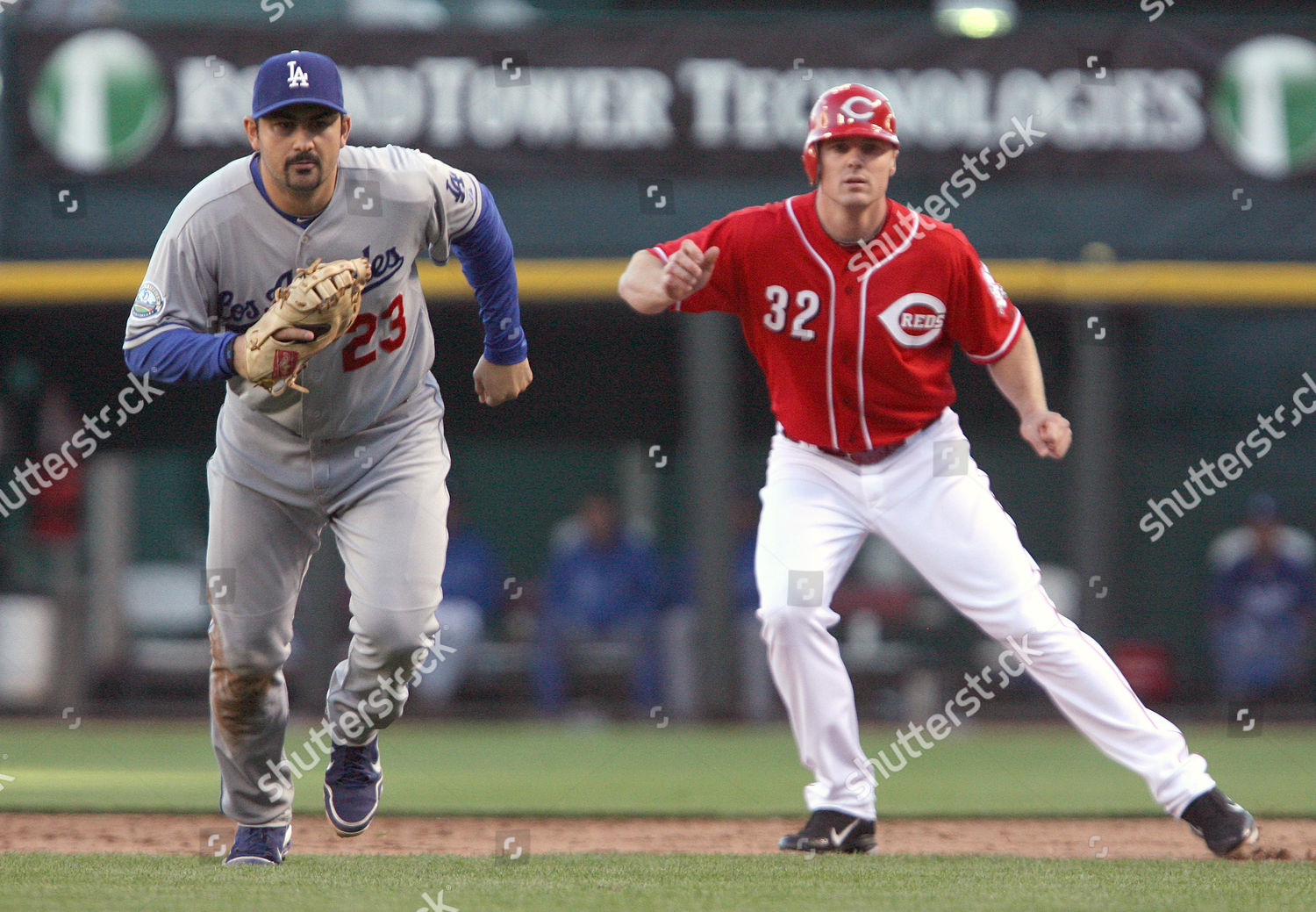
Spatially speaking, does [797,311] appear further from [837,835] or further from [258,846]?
[258,846]

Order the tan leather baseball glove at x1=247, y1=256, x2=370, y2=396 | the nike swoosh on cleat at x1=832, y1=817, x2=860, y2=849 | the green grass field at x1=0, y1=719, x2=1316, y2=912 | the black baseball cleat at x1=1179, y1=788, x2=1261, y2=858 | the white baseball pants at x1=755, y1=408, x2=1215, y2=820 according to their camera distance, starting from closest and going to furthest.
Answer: the green grass field at x1=0, y1=719, x2=1316, y2=912 < the tan leather baseball glove at x1=247, y1=256, x2=370, y2=396 < the black baseball cleat at x1=1179, y1=788, x2=1261, y2=858 < the white baseball pants at x1=755, y1=408, x2=1215, y2=820 < the nike swoosh on cleat at x1=832, y1=817, x2=860, y2=849

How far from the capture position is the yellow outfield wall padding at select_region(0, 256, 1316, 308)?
31.1 ft

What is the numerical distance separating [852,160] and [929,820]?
2367 millimetres

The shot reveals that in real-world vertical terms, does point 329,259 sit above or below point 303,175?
below

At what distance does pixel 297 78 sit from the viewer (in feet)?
12.4

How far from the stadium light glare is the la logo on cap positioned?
6645 millimetres

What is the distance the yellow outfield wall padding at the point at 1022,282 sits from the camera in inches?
373

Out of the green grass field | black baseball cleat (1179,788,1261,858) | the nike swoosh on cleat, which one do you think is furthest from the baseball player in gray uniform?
black baseball cleat (1179,788,1261,858)

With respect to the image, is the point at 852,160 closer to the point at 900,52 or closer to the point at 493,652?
the point at 900,52

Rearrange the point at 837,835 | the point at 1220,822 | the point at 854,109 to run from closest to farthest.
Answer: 1. the point at 1220,822
2. the point at 854,109
3. the point at 837,835

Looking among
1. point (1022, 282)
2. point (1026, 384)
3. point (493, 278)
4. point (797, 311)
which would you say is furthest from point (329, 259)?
point (1022, 282)

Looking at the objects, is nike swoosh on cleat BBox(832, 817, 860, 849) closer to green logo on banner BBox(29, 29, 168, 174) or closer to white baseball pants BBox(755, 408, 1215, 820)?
white baseball pants BBox(755, 408, 1215, 820)

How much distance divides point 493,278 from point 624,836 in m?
1.87

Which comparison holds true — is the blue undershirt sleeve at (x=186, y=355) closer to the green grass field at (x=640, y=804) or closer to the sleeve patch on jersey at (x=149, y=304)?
the sleeve patch on jersey at (x=149, y=304)
